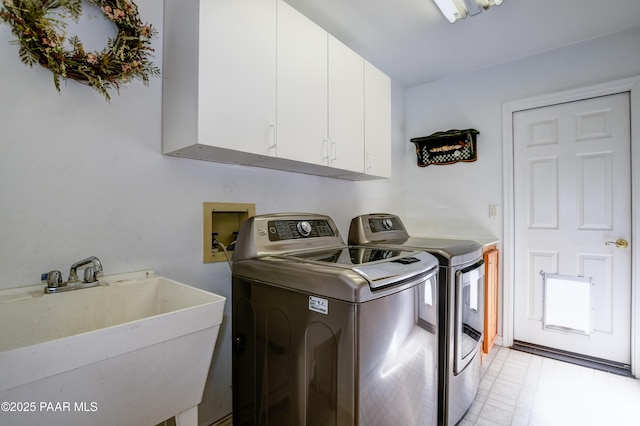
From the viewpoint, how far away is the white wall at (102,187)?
3.34ft

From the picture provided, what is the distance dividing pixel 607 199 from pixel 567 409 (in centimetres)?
150

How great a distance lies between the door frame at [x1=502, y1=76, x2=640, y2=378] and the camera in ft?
6.87

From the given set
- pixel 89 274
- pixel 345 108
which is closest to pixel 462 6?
pixel 345 108

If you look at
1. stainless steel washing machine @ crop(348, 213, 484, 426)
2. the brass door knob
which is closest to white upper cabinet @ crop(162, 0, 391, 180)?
stainless steel washing machine @ crop(348, 213, 484, 426)

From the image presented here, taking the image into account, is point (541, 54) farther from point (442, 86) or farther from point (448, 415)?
point (448, 415)

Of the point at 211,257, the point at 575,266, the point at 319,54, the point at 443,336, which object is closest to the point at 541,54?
the point at 575,266

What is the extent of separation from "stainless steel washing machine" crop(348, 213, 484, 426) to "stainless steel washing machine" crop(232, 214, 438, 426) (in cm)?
14

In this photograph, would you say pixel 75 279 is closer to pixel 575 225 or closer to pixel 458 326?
pixel 458 326

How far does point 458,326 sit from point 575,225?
1584 mm

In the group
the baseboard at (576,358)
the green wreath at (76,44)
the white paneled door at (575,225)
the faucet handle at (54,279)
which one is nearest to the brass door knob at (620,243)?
the white paneled door at (575,225)

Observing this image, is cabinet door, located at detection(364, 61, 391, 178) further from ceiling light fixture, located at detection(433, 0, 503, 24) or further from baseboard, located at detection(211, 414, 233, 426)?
baseboard, located at detection(211, 414, 233, 426)

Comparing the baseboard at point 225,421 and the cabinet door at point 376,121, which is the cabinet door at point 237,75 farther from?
the baseboard at point 225,421

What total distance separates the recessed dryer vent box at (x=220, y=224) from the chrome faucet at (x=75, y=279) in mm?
491

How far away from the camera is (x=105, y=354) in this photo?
0.74 meters
